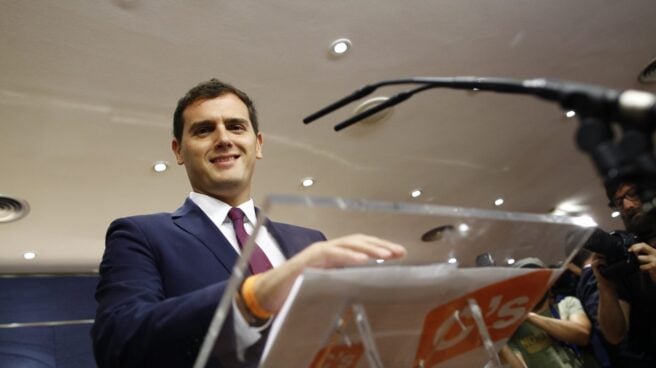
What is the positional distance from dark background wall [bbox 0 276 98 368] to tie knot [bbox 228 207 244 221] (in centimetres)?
442

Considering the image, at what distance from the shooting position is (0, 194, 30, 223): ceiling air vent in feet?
12.5

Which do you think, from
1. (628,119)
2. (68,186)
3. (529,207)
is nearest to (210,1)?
(68,186)

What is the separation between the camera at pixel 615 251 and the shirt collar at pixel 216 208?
0.87m

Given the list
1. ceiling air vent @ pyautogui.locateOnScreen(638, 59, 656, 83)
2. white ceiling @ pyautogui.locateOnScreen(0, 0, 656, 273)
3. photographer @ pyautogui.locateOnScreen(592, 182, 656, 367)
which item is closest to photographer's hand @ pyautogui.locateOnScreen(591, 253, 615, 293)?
photographer @ pyautogui.locateOnScreen(592, 182, 656, 367)

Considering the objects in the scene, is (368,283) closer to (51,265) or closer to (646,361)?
(646,361)

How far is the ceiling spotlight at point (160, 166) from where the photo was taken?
3.65m

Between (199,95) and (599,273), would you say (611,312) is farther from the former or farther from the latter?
(199,95)

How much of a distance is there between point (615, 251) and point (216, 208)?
1.06m

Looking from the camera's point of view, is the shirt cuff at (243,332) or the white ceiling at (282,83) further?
the white ceiling at (282,83)

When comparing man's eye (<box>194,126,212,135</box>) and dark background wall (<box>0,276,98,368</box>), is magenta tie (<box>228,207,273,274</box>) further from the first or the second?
dark background wall (<box>0,276,98,368</box>)

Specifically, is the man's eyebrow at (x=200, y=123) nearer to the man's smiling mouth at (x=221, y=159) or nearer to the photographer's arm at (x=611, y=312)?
the man's smiling mouth at (x=221, y=159)

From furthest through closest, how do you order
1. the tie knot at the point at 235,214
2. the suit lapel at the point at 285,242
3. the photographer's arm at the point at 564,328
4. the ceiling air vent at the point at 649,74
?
the ceiling air vent at the point at 649,74 < the photographer's arm at the point at 564,328 < the tie knot at the point at 235,214 < the suit lapel at the point at 285,242

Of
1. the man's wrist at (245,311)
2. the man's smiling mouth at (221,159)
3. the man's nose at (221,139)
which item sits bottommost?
the man's wrist at (245,311)

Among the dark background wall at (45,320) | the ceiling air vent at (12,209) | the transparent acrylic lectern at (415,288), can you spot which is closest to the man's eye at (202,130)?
the transparent acrylic lectern at (415,288)
